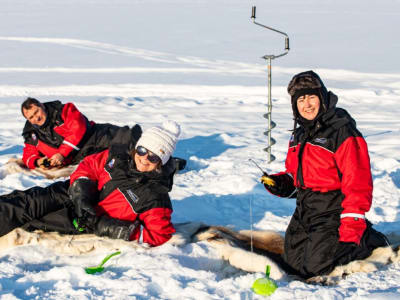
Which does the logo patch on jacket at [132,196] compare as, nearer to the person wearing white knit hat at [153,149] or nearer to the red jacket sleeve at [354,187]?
the person wearing white knit hat at [153,149]

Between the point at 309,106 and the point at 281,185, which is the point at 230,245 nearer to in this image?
the point at 281,185

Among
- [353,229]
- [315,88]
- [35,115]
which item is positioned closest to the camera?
[353,229]

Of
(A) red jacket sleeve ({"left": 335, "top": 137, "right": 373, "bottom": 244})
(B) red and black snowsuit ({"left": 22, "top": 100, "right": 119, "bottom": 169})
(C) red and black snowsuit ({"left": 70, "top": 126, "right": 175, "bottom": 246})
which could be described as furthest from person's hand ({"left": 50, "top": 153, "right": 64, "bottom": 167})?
(A) red jacket sleeve ({"left": 335, "top": 137, "right": 373, "bottom": 244})

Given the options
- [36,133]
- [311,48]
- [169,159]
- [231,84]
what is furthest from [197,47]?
[169,159]

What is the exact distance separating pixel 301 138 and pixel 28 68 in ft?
33.4

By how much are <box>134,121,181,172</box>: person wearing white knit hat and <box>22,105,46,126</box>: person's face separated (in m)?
2.03

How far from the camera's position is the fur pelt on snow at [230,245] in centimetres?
299

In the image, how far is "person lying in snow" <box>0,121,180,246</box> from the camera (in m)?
3.26

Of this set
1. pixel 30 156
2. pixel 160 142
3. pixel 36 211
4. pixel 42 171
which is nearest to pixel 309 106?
pixel 160 142

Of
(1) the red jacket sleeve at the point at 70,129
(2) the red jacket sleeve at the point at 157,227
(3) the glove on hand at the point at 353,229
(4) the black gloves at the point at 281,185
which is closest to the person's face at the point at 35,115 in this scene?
(1) the red jacket sleeve at the point at 70,129

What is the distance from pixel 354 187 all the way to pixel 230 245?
778 mm

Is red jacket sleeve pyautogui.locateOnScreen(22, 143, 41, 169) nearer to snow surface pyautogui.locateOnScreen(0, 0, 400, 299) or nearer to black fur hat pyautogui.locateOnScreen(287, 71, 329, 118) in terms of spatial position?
snow surface pyautogui.locateOnScreen(0, 0, 400, 299)

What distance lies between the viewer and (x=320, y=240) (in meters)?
3.18

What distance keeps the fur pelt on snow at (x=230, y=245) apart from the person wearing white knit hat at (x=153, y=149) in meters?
0.45
